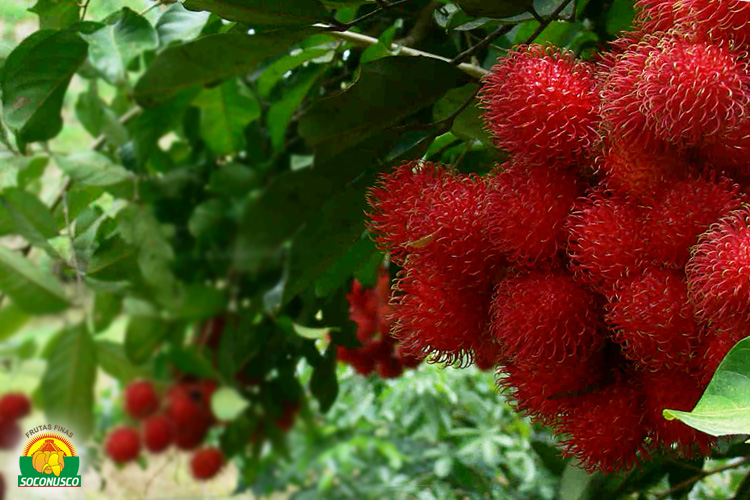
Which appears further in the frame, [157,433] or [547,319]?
[157,433]

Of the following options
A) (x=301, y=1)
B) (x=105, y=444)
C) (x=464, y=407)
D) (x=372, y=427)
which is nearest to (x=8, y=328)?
(x=105, y=444)

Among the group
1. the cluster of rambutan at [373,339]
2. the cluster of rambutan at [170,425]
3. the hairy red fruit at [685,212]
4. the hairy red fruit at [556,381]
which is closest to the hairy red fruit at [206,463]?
the cluster of rambutan at [170,425]

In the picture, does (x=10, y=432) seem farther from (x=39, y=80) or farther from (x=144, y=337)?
(x=39, y=80)

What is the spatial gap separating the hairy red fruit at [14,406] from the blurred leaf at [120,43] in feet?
0.82

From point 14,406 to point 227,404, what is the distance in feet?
0.50

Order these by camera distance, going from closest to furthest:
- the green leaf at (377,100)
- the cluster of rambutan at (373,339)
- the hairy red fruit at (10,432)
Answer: the green leaf at (377,100), the hairy red fruit at (10,432), the cluster of rambutan at (373,339)

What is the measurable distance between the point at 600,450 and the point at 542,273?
0.10m

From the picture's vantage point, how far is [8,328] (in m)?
0.50

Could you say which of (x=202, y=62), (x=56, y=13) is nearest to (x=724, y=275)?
(x=202, y=62)

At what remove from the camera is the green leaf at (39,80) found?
0.57 meters

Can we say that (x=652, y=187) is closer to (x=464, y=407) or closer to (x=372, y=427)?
(x=372, y=427)

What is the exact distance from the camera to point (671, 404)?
0.38m

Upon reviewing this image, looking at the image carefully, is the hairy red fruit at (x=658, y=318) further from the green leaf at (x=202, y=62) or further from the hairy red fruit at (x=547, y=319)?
the green leaf at (x=202, y=62)

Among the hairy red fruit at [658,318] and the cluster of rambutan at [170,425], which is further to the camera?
the cluster of rambutan at [170,425]
